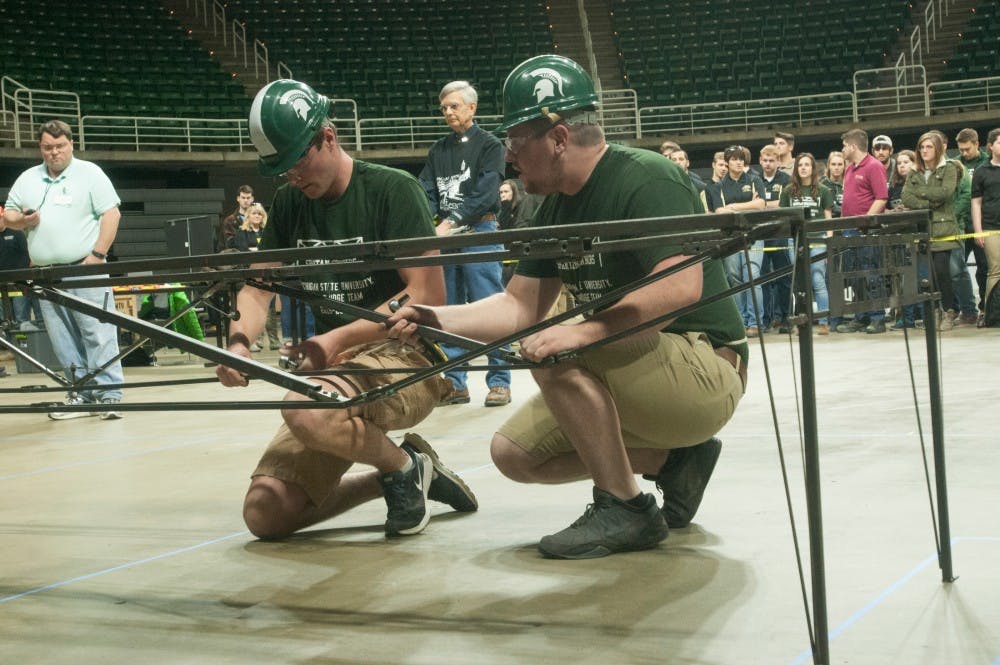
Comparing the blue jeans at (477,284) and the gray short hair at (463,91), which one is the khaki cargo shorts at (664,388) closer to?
the blue jeans at (477,284)

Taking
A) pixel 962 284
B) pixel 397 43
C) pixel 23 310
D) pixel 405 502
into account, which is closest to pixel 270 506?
pixel 405 502

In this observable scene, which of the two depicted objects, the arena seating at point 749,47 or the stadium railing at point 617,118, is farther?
the arena seating at point 749,47

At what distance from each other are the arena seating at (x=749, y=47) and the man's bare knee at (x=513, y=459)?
55.7ft

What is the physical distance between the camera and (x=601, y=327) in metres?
2.26

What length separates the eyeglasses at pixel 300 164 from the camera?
9.06 feet

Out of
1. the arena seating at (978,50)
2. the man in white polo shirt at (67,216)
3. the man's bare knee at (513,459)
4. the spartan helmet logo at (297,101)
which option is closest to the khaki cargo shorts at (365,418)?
the man's bare knee at (513,459)

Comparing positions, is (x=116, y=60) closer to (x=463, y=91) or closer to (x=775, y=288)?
(x=775, y=288)

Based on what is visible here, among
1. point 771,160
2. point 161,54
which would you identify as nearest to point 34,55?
point 161,54

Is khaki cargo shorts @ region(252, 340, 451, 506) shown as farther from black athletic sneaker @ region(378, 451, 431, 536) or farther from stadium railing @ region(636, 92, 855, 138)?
stadium railing @ region(636, 92, 855, 138)

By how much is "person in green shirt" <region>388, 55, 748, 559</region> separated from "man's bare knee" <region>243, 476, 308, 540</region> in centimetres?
58

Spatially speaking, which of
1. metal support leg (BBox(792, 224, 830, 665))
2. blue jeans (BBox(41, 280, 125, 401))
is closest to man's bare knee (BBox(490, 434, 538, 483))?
metal support leg (BBox(792, 224, 830, 665))

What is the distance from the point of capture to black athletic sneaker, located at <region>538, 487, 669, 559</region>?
2484 millimetres

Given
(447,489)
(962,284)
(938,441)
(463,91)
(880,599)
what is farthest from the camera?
(962,284)

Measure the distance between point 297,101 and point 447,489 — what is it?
1.10 m
